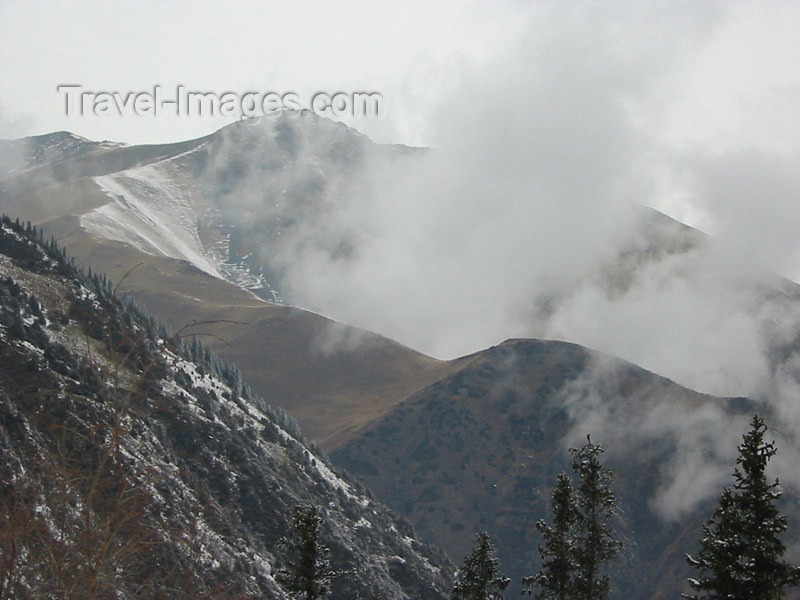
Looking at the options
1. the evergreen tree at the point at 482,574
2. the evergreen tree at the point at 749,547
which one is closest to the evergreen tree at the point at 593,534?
the evergreen tree at the point at 482,574

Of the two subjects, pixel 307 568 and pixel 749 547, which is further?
pixel 307 568

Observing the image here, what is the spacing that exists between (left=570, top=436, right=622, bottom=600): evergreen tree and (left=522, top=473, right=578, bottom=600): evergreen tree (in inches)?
13.5

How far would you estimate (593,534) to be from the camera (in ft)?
159

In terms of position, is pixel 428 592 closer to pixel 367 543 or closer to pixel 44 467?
pixel 367 543

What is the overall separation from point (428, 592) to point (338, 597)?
30.6m

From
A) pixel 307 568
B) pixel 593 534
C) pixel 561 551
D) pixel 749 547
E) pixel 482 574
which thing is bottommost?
pixel 482 574

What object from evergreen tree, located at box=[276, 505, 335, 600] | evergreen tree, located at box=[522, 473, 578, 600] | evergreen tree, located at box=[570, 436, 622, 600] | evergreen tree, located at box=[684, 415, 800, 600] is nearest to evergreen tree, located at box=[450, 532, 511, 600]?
evergreen tree, located at box=[522, 473, 578, 600]

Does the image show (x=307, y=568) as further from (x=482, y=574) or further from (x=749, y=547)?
(x=749, y=547)

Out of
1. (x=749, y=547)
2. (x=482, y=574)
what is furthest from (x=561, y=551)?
(x=749, y=547)

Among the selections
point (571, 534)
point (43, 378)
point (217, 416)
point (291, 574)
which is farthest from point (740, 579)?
point (217, 416)

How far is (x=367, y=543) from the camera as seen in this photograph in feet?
632

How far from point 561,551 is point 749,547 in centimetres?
1545

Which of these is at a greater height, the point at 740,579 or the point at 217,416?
the point at 740,579

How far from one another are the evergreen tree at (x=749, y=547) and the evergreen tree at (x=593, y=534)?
41.7ft
